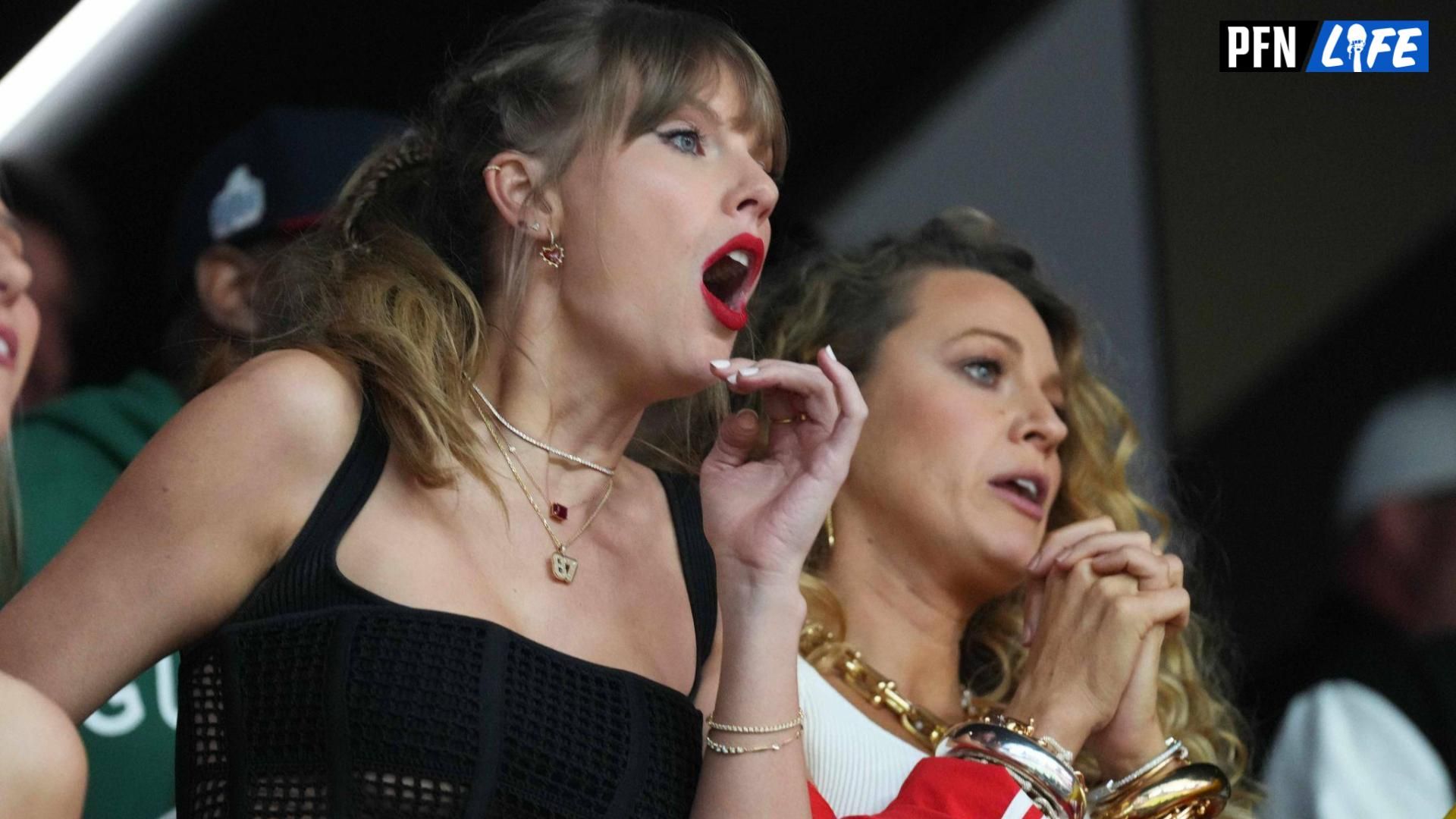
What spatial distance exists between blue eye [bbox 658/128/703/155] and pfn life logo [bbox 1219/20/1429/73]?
1.37 m

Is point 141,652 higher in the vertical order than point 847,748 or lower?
higher

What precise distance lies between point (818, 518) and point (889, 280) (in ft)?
2.55

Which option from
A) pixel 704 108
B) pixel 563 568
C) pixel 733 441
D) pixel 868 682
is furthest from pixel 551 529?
pixel 868 682

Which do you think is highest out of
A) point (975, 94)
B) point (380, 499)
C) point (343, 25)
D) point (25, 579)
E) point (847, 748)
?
point (343, 25)

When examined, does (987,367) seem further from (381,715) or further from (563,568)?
(381,715)

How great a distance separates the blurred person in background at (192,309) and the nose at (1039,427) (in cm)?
77

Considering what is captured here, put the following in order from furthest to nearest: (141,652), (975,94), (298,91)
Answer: (975,94) → (298,91) → (141,652)

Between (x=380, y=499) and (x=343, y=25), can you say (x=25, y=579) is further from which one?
(x=343, y=25)

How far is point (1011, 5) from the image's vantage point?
8.58 feet

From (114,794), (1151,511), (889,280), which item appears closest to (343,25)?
(889,280)

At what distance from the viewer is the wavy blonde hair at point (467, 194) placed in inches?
57.3

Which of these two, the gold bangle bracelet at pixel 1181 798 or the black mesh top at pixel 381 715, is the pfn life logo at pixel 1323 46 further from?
the black mesh top at pixel 381 715

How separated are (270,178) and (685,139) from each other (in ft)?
2.64

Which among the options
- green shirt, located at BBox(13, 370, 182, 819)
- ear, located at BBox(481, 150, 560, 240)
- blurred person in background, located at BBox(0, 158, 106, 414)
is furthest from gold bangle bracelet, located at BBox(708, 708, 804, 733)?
blurred person in background, located at BBox(0, 158, 106, 414)
